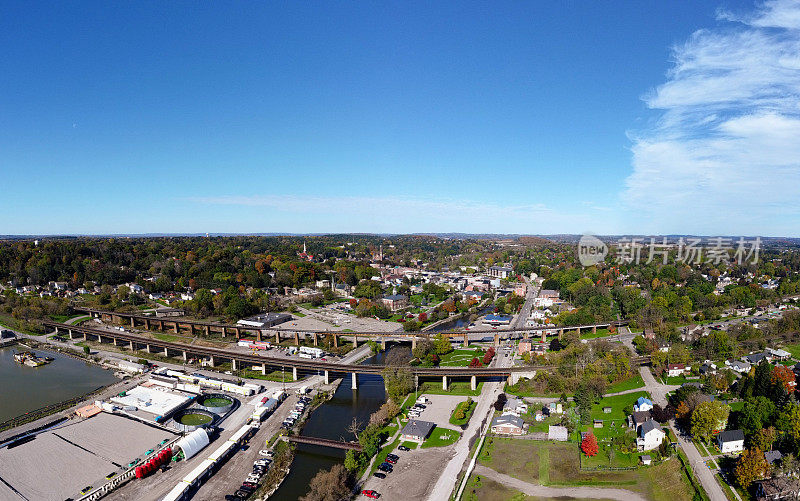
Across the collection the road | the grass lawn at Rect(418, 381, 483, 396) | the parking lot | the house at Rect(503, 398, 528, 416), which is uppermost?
the road

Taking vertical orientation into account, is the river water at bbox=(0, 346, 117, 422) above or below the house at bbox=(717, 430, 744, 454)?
below

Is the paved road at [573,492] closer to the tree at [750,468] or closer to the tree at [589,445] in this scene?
the tree at [589,445]

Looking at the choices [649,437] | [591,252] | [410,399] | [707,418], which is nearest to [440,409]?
[410,399]

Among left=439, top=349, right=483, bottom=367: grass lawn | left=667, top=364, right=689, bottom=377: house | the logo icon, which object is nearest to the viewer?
left=667, top=364, right=689, bottom=377: house

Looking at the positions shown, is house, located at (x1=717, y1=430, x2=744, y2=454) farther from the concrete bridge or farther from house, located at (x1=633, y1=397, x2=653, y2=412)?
the concrete bridge

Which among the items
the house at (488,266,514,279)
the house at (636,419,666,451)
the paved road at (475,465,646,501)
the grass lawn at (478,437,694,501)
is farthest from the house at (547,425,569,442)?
the house at (488,266,514,279)
